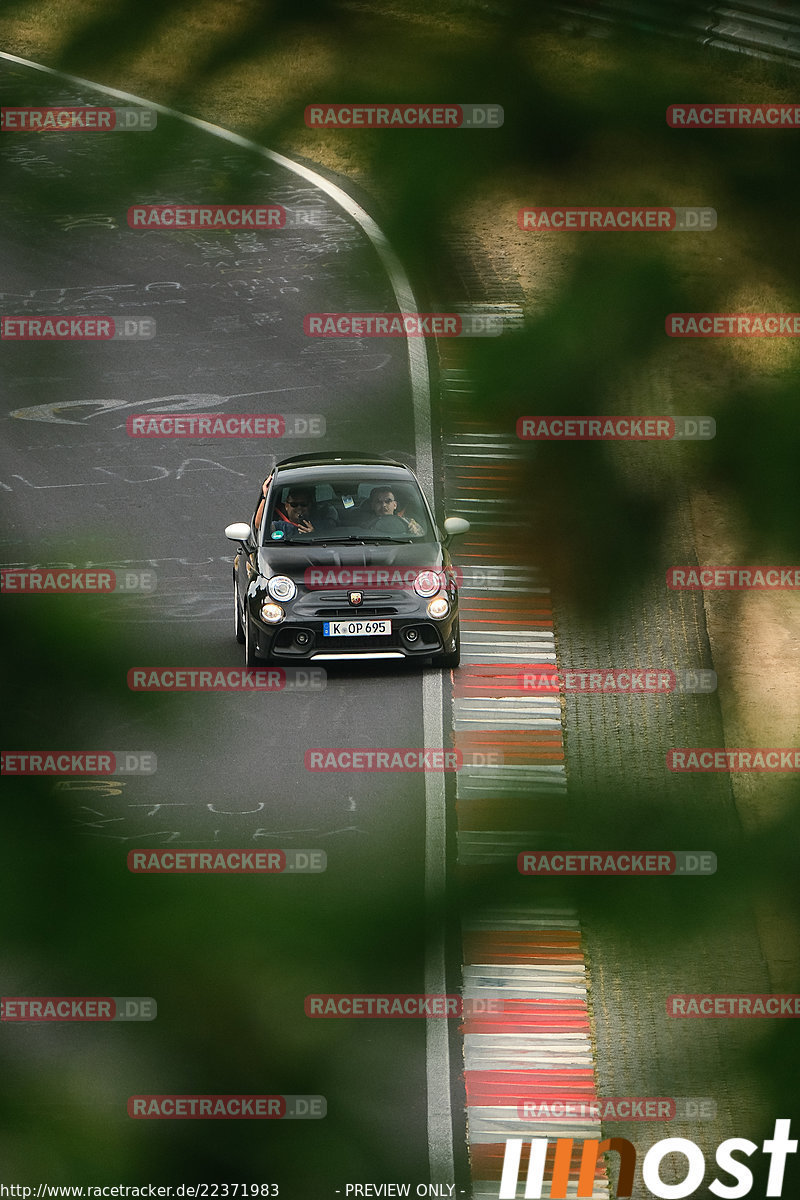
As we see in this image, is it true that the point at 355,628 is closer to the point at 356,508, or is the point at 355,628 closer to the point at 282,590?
the point at 282,590

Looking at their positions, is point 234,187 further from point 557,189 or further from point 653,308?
point 653,308

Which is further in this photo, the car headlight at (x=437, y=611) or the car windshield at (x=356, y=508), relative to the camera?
the car headlight at (x=437, y=611)

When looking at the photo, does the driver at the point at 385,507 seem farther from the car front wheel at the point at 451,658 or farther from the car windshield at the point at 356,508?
the car front wheel at the point at 451,658

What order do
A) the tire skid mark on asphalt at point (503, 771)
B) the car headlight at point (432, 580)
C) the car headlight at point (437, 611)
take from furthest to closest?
the car headlight at point (437, 611) < the car headlight at point (432, 580) < the tire skid mark on asphalt at point (503, 771)

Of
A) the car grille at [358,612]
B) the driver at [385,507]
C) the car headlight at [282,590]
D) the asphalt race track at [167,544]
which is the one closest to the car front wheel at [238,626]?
the car headlight at [282,590]

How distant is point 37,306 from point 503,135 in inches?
18.9

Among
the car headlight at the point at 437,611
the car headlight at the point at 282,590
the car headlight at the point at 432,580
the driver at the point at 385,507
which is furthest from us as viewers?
the car headlight at the point at 282,590

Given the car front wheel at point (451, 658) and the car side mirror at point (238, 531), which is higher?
the car side mirror at point (238, 531)

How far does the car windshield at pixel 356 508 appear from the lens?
249 cm

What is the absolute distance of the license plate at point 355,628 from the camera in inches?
471

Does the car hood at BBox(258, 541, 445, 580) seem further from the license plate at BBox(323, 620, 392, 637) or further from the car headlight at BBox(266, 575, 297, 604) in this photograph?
the license plate at BBox(323, 620, 392, 637)

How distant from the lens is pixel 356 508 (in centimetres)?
343

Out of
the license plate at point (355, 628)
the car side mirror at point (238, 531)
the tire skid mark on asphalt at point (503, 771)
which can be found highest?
the car side mirror at point (238, 531)

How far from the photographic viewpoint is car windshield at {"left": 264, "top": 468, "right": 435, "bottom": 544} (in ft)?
8.18
